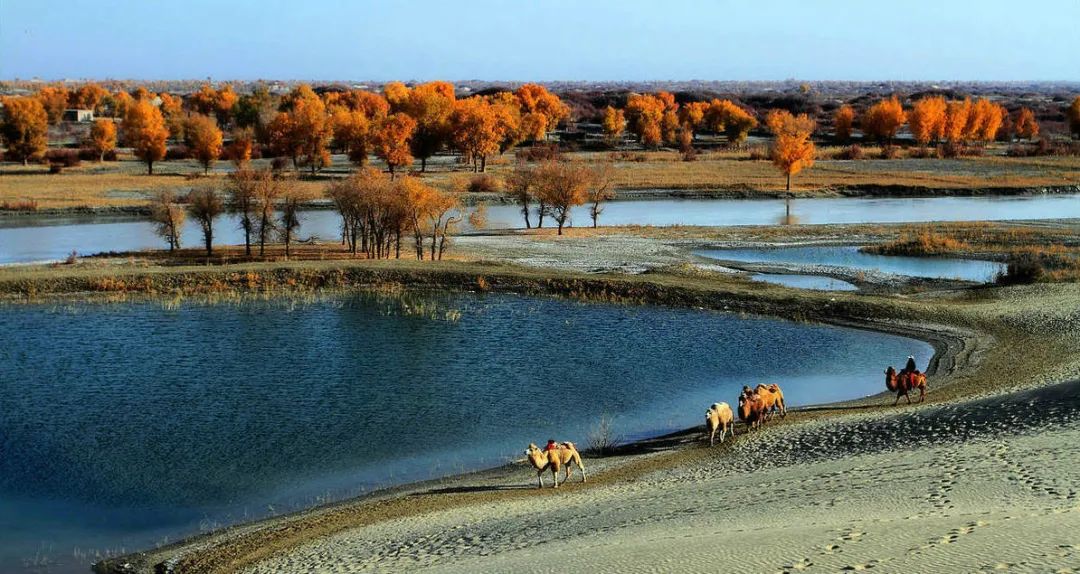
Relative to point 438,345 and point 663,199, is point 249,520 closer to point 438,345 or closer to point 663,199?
point 438,345

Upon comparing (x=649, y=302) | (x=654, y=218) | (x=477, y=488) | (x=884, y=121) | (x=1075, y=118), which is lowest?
(x=477, y=488)

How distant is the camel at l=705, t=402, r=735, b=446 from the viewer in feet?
78.6

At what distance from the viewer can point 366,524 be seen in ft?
64.6

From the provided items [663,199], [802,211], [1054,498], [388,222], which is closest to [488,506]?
[1054,498]

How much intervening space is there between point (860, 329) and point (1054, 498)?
22.0 meters

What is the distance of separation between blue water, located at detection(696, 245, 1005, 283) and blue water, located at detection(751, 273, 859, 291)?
3399mm

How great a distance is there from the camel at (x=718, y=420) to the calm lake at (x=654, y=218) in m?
39.7

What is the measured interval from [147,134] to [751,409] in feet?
278

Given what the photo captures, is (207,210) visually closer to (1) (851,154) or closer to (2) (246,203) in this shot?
(2) (246,203)

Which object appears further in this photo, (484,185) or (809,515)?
(484,185)

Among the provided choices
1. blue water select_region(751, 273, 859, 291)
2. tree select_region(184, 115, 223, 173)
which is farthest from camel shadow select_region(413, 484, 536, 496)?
tree select_region(184, 115, 223, 173)

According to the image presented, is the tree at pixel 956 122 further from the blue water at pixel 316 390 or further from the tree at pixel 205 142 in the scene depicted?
the blue water at pixel 316 390

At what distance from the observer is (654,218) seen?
75.9 meters

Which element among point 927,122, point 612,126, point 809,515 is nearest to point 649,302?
point 809,515
